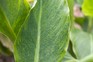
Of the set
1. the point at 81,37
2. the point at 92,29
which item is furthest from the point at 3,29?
the point at 92,29

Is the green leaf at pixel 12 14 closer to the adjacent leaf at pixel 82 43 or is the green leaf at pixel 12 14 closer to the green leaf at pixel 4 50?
the green leaf at pixel 4 50

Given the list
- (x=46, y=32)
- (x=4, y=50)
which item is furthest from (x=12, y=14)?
(x=4, y=50)

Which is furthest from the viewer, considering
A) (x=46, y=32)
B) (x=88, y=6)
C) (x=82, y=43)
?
(x=82, y=43)

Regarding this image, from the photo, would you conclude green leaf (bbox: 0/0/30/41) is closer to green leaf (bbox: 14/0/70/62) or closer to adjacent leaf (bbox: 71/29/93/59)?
green leaf (bbox: 14/0/70/62)

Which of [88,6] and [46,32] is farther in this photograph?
[88,6]

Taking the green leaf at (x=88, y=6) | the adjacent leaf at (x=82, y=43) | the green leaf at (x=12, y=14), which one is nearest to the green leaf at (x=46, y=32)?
the green leaf at (x=12, y=14)

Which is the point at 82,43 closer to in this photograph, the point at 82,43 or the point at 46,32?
the point at 82,43
